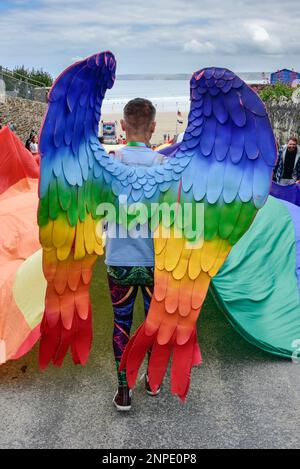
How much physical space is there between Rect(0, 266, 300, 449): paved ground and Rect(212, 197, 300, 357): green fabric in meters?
0.16

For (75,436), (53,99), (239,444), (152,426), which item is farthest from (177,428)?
(53,99)

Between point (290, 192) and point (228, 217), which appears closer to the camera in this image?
point (228, 217)

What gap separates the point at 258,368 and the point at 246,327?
0.77 ft

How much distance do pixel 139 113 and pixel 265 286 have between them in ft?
4.97

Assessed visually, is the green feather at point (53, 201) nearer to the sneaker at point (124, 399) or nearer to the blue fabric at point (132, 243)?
the blue fabric at point (132, 243)

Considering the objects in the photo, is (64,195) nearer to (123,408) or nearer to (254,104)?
(254,104)

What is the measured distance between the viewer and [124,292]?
227 cm

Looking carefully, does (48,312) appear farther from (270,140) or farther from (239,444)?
(270,140)

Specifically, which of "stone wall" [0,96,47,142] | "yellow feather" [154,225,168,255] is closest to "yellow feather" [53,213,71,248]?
"yellow feather" [154,225,168,255]

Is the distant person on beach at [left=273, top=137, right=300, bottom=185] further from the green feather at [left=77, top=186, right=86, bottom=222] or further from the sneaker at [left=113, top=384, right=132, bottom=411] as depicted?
the green feather at [left=77, top=186, right=86, bottom=222]

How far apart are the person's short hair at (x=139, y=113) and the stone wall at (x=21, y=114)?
16517 millimetres

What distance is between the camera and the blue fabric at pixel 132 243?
2186 mm

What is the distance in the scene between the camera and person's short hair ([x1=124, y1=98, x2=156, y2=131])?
219cm

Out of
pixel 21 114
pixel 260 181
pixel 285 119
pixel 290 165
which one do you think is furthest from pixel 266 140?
pixel 21 114
